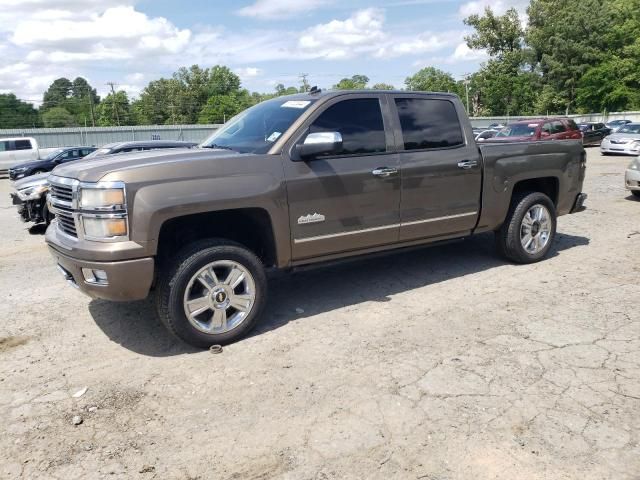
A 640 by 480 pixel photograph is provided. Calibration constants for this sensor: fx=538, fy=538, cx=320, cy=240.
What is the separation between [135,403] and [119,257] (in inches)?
39.9

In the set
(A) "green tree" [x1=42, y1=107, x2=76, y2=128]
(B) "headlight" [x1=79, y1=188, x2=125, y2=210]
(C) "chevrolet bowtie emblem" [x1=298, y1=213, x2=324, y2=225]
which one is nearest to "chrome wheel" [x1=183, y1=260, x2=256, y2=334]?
(C) "chevrolet bowtie emblem" [x1=298, y1=213, x2=324, y2=225]

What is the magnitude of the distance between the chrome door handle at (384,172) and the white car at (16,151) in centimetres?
2500

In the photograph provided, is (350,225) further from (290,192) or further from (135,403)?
(135,403)

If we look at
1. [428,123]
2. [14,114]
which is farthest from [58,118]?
[428,123]

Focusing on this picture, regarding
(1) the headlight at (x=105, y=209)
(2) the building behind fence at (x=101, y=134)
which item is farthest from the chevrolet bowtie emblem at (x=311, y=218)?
(2) the building behind fence at (x=101, y=134)

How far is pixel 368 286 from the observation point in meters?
5.67

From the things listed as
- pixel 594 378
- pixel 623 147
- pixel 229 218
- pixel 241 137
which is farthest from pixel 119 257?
pixel 623 147

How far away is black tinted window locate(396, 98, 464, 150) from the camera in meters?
5.20

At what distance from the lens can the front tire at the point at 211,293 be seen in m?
4.04

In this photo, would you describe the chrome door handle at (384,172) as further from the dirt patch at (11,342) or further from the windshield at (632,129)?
the windshield at (632,129)

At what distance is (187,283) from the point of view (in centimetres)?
405

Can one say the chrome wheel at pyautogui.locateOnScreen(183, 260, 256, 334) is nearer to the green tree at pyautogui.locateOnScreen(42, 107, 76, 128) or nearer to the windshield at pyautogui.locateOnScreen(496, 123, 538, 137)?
the windshield at pyautogui.locateOnScreen(496, 123, 538, 137)

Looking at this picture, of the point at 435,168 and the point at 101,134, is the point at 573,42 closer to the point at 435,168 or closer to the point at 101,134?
the point at 101,134

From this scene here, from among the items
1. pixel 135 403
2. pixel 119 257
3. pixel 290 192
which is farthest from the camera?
pixel 290 192
